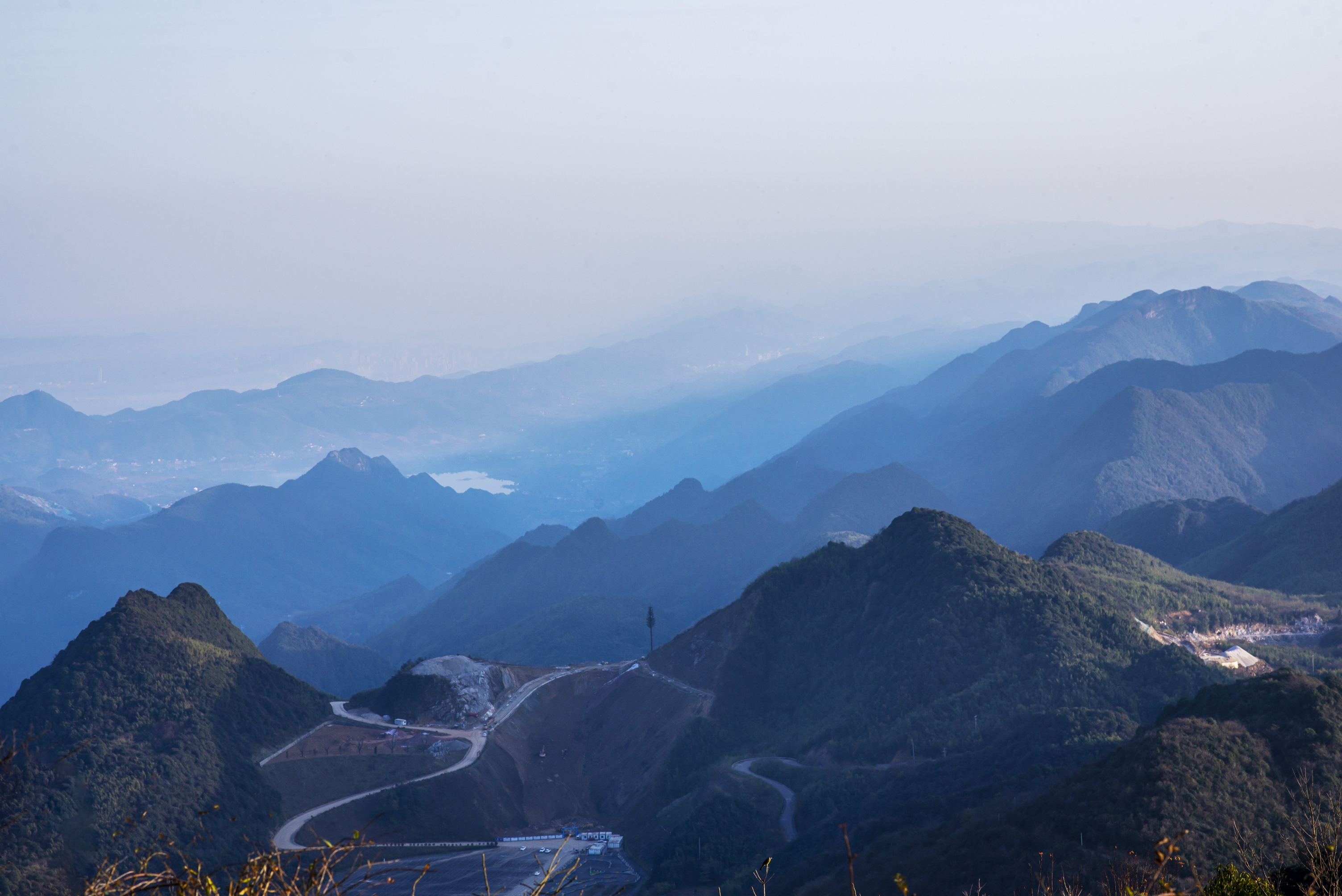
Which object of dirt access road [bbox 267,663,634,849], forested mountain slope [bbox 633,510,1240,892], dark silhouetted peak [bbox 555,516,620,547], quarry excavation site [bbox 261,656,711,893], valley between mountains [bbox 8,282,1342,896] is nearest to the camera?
valley between mountains [bbox 8,282,1342,896]

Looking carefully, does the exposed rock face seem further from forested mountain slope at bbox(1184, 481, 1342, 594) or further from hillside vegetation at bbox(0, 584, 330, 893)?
forested mountain slope at bbox(1184, 481, 1342, 594)

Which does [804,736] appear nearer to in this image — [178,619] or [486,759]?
[486,759]

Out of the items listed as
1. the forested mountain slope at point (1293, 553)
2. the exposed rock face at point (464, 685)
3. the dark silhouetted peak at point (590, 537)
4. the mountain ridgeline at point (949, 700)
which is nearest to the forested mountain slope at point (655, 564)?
the dark silhouetted peak at point (590, 537)

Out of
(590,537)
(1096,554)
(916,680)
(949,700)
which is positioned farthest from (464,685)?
(590,537)

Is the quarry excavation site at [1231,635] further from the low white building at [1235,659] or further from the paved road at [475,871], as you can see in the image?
the paved road at [475,871]

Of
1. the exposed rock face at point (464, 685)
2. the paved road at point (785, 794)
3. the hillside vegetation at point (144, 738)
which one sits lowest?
the paved road at point (785, 794)

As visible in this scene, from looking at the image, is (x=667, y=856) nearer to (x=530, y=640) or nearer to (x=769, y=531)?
(x=530, y=640)

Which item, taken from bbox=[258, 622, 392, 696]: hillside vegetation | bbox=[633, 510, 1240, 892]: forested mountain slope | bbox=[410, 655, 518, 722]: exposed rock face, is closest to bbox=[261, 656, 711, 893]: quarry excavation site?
bbox=[410, 655, 518, 722]: exposed rock face
